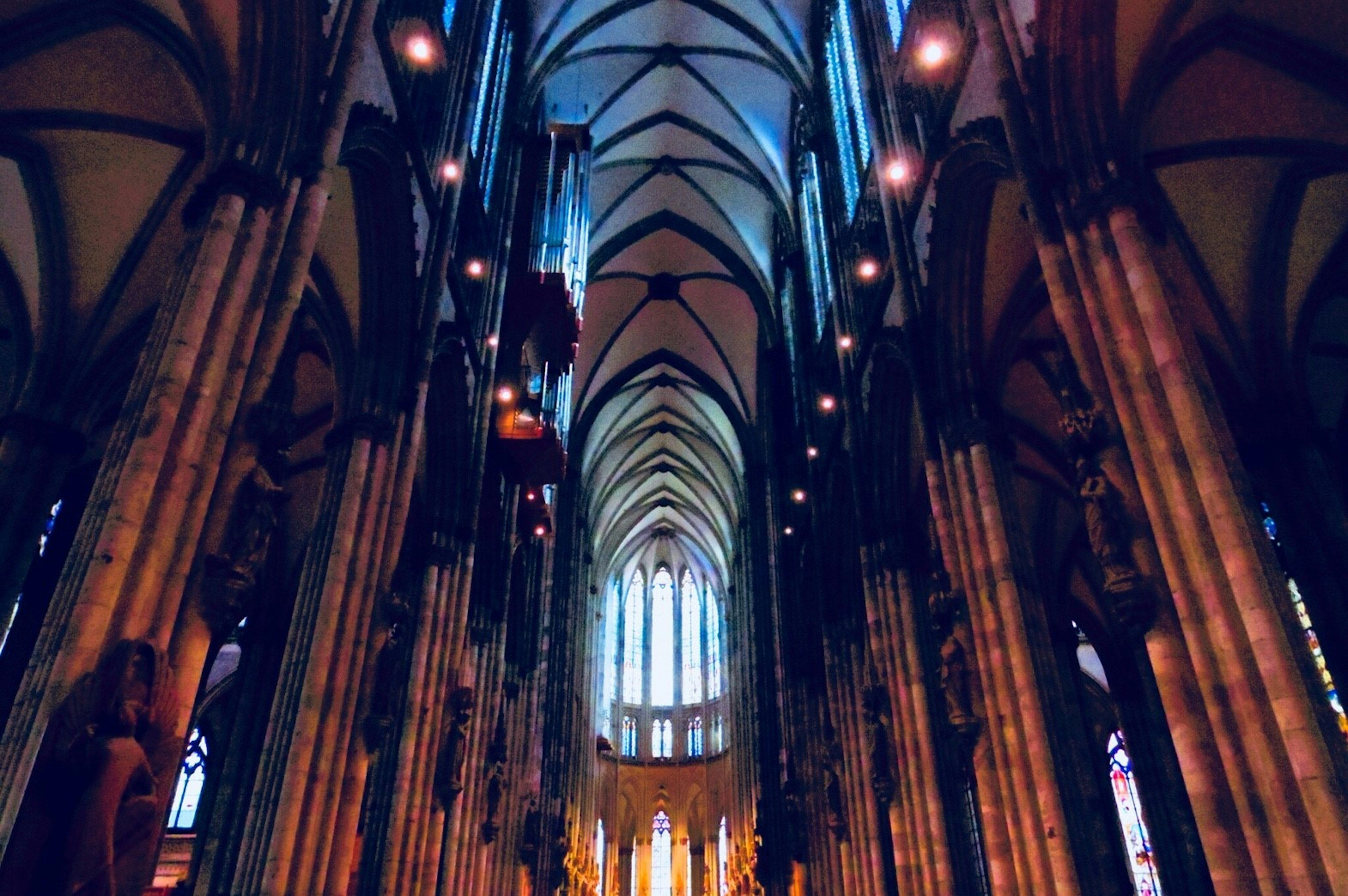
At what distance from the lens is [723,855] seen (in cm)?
4291

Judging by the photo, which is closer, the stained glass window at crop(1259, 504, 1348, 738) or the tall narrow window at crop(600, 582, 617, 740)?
the stained glass window at crop(1259, 504, 1348, 738)

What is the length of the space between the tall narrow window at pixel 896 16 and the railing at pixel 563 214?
764 centimetres

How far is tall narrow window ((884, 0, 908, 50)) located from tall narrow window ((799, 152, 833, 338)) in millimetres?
4876

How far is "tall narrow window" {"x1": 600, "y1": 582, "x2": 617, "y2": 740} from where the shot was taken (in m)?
46.6

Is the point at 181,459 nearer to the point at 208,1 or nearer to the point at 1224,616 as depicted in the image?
the point at 208,1

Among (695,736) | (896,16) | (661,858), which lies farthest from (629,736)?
(896,16)

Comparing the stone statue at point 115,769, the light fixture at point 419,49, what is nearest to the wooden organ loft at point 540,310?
the light fixture at point 419,49

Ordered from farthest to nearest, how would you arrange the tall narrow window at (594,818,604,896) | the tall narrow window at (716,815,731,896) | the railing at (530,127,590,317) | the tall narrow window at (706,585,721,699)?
the tall narrow window at (706,585,721,699)
the tall narrow window at (594,818,604,896)
the tall narrow window at (716,815,731,896)
the railing at (530,127,590,317)

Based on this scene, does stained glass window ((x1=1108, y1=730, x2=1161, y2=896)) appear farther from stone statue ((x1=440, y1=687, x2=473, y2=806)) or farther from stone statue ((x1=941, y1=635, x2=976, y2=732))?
stone statue ((x1=440, y1=687, x2=473, y2=806))

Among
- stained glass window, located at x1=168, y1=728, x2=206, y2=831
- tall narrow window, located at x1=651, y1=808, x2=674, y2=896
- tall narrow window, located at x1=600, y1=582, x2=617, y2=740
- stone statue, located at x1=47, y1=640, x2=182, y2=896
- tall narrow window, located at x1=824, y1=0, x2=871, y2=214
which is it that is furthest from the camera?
tall narrow window, located at x1=600, y1=582, x2=617, y2=740

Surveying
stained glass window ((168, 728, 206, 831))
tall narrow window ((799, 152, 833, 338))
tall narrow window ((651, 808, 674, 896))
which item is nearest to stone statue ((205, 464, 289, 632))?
tall narrow window ((799, 152, 833, 338))

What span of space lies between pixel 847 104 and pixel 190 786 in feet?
77.5

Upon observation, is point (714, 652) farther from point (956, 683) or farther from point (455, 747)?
point (956, 683)

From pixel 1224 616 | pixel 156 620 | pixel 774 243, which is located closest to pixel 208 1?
pixel 156 620
